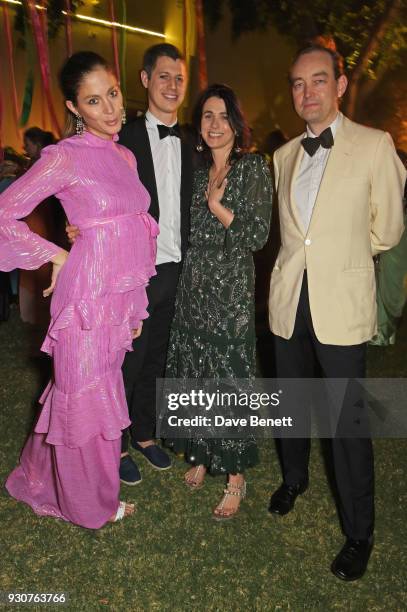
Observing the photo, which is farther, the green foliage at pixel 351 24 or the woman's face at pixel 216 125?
the green foliage at pixel 351 24

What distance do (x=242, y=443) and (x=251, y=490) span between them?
412 millimetres

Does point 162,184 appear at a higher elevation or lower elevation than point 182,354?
higher

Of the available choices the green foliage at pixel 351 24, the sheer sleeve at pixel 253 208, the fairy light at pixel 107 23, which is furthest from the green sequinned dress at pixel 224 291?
the fairy light at pixel 107 23

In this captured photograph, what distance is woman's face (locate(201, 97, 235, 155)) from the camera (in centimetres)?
286

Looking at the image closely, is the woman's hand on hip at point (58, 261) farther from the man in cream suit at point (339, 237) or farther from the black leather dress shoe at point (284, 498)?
the black leather dress shoe at point (284, 498)

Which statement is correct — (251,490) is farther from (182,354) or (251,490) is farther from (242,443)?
(182,354)

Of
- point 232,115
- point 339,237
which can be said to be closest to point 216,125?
point 232,115

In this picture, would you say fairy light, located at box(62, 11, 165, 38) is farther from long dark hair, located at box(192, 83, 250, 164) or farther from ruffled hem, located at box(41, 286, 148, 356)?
ruffled hem, located at box(41, 286, 148, 356)

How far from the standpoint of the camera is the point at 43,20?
8.87 meters

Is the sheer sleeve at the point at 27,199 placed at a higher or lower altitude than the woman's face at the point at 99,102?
lower

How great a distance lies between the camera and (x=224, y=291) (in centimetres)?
294

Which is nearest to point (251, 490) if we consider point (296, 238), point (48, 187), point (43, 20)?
point (296, 238)

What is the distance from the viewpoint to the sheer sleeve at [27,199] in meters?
2.46

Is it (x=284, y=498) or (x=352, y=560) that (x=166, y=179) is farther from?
(x=352, y=560)
